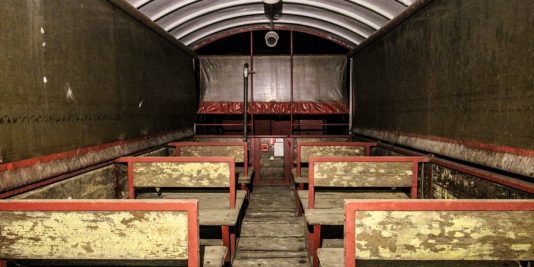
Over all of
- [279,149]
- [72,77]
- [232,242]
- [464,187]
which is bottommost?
[232,242]

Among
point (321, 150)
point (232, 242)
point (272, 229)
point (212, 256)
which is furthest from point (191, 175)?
point (321, 150)

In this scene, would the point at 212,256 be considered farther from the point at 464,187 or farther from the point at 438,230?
the point at 464,187

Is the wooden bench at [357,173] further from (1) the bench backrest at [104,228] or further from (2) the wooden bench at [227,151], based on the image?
(2) the wooden bench at [227,151]

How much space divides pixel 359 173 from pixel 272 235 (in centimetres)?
193

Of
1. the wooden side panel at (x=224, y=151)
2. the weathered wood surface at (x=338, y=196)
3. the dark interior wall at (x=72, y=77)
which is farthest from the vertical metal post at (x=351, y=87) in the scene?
the dark interior wall at (x=72, y=77)

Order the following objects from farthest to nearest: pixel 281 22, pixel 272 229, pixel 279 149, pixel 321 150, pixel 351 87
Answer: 1. pixel 351 87
2. pixel 281 22
3. pixel 279 149
4. pixel 321 150
5. pixel 272 229

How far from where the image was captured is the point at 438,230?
6.79 ft

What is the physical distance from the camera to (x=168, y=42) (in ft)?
25.0

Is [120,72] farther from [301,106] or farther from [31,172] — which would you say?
[301,106]

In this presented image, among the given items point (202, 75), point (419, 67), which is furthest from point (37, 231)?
point (202, 75)

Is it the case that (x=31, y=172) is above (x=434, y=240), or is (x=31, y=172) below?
above

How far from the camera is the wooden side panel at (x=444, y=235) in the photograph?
2061 mm

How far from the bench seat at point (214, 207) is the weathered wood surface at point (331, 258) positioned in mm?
1055

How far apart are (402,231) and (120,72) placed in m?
4.47
